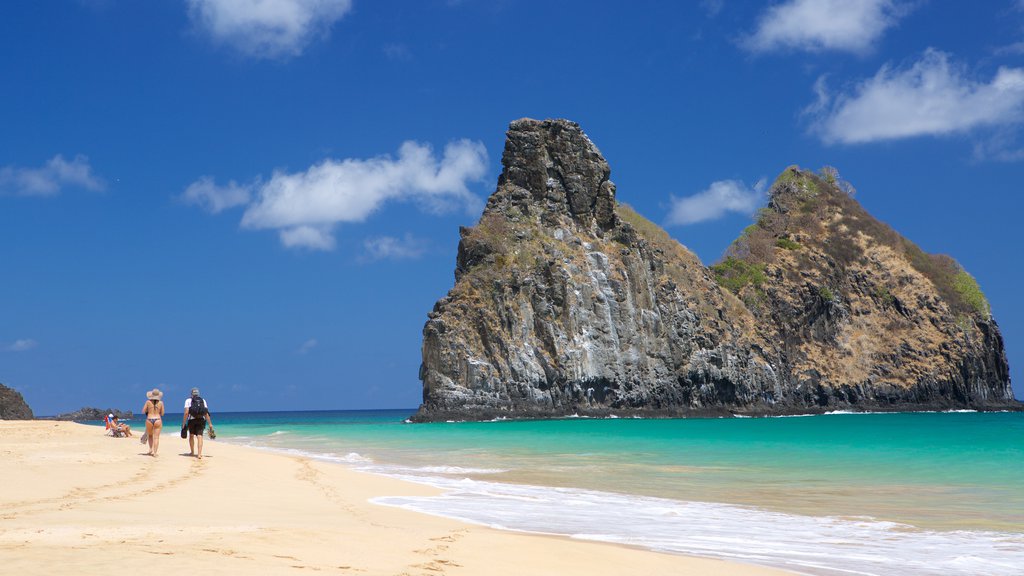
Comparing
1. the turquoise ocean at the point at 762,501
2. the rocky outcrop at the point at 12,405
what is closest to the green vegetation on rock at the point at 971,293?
the turquoise ocean at the point at 762,501

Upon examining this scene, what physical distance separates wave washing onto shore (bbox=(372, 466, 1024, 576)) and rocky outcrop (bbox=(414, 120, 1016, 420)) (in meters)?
62.8

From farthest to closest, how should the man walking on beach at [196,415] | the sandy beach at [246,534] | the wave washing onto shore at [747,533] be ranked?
the man walking on beach at [196,415] → the wave washing onto shore at [747,533] → the sandy beach at [246,534]

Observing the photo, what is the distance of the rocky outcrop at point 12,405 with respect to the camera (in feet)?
195

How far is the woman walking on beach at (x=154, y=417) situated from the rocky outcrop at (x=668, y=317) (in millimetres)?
57962

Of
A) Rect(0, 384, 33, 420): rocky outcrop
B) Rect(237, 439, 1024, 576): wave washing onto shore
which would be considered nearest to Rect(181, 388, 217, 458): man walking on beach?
Rect(237, 439, 1024, 576): wave washing onto shore

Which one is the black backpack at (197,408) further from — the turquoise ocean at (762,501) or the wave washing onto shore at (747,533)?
the wave washing onto shore at (747,533)

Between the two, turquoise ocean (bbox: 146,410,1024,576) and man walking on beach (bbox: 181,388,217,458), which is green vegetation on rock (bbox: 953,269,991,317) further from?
man walking on beach (bbox: 181,388,217,458)

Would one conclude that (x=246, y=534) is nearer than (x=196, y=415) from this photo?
Yes

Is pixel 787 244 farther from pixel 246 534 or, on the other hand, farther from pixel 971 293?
pixel 246 534

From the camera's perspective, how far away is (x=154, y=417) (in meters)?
19.3

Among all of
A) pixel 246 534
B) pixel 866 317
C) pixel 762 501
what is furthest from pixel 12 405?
pixel 866 317

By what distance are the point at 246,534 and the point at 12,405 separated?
6331 cm

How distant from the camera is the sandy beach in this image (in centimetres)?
647

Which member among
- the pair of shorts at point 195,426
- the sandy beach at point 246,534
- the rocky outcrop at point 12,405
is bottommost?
the sandy beach at point 246,534
